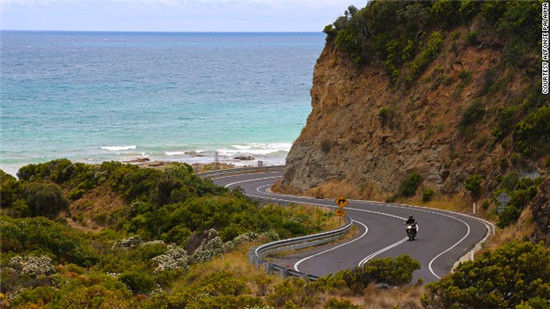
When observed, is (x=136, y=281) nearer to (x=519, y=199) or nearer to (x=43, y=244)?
(x=43, y=244)

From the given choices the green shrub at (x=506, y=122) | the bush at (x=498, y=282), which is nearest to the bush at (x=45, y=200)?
the green shrub at (x=506, y=122)

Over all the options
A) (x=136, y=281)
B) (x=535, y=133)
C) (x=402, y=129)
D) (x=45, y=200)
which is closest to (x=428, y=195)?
(x=402, y=129)

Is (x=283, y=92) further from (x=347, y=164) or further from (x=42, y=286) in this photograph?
(x=42, y=286)

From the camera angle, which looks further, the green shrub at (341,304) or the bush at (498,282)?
the bush at (498,282)

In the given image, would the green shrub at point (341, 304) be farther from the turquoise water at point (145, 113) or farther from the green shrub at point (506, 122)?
the turquoise water at point (145, 113)

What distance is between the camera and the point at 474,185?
3778cm

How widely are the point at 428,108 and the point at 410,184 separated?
176 inches

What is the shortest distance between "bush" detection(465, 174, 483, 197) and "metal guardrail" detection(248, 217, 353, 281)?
7954 millimetres

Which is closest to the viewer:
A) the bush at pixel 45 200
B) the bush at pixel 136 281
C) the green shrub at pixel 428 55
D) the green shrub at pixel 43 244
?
the bush at pixel 136 281

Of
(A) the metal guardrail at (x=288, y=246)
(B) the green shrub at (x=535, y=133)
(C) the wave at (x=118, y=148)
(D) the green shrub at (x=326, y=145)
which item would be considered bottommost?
(A) the metal guardrail at (x=288, y=246)

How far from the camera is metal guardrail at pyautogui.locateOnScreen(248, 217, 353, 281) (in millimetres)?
21359

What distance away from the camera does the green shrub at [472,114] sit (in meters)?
40.5

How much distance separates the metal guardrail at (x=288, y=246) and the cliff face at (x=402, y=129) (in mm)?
9967

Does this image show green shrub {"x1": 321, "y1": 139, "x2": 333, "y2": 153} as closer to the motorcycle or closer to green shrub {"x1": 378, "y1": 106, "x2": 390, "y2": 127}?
green shrub {"x1": 378, "y1": 106, "x2": 390, "y2": 127}
